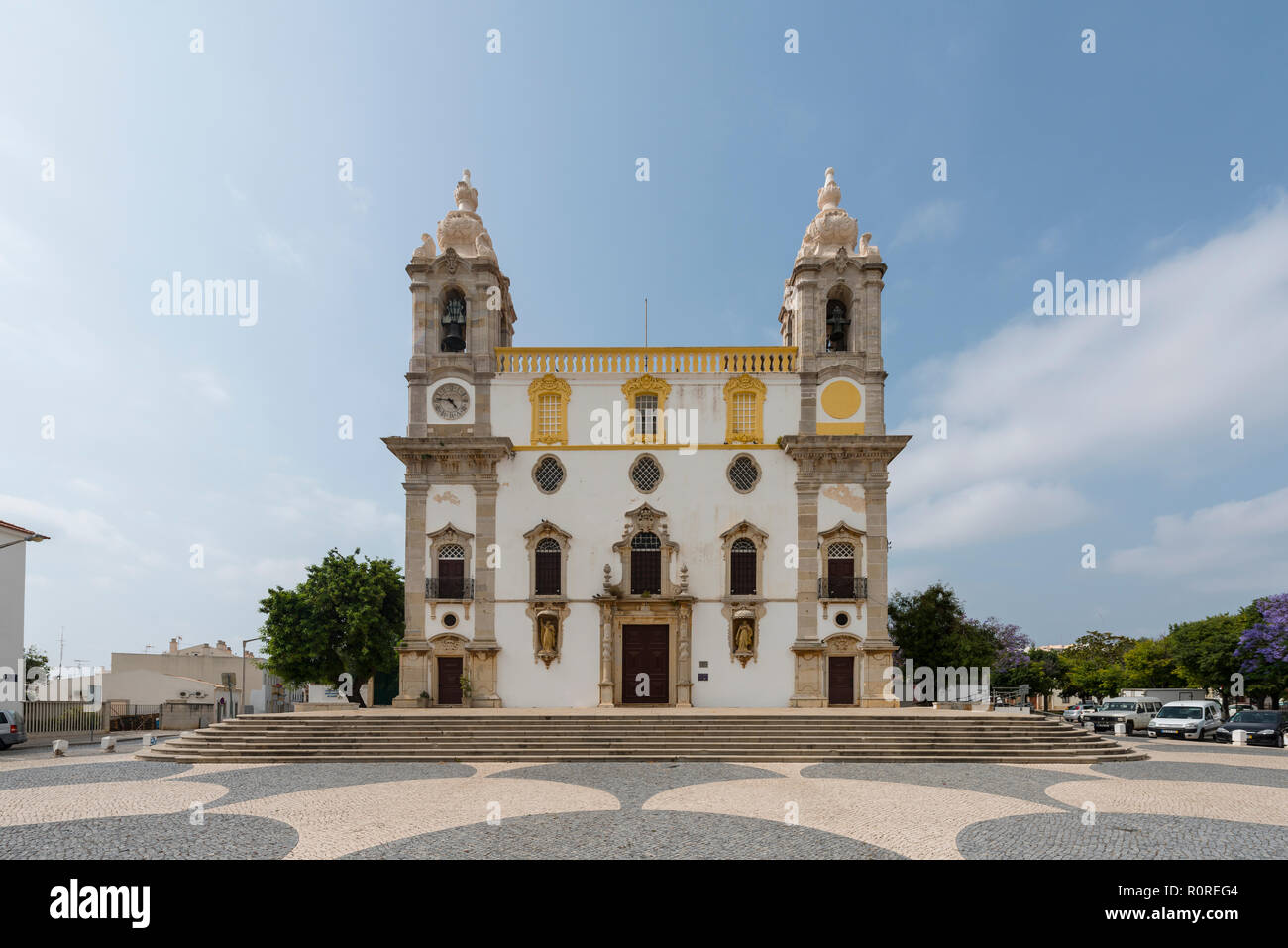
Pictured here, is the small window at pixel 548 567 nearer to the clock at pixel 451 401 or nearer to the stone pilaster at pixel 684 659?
the stone pilaster at pixel 684 659

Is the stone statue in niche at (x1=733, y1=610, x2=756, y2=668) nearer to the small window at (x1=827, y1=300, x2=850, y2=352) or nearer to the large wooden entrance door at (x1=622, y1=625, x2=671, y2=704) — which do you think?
the large wooden entrance door at (x1=622, y1=625, x2=671, y2=704)

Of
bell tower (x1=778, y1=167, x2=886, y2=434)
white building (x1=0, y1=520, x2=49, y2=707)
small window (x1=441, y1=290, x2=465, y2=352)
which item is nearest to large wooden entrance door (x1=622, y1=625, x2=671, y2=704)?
bell tower (x1=778, y1=167, x2=886, y2=434)

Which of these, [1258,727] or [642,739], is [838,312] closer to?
[642,739]

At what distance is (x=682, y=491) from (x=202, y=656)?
49.5 m

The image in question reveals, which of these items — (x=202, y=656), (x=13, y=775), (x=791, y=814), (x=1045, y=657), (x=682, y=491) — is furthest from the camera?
(x=1045, y=657)

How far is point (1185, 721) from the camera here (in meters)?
25.9

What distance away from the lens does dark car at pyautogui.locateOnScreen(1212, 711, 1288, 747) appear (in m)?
24.1

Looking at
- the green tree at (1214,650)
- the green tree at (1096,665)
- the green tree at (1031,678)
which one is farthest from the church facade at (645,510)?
the green tree at (1096,665)

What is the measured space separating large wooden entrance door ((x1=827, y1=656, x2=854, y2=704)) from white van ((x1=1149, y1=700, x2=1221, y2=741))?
11.3 meters

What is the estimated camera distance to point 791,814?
1125 cm

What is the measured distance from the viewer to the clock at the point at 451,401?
26.7m

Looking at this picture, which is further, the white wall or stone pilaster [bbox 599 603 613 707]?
the white wall
